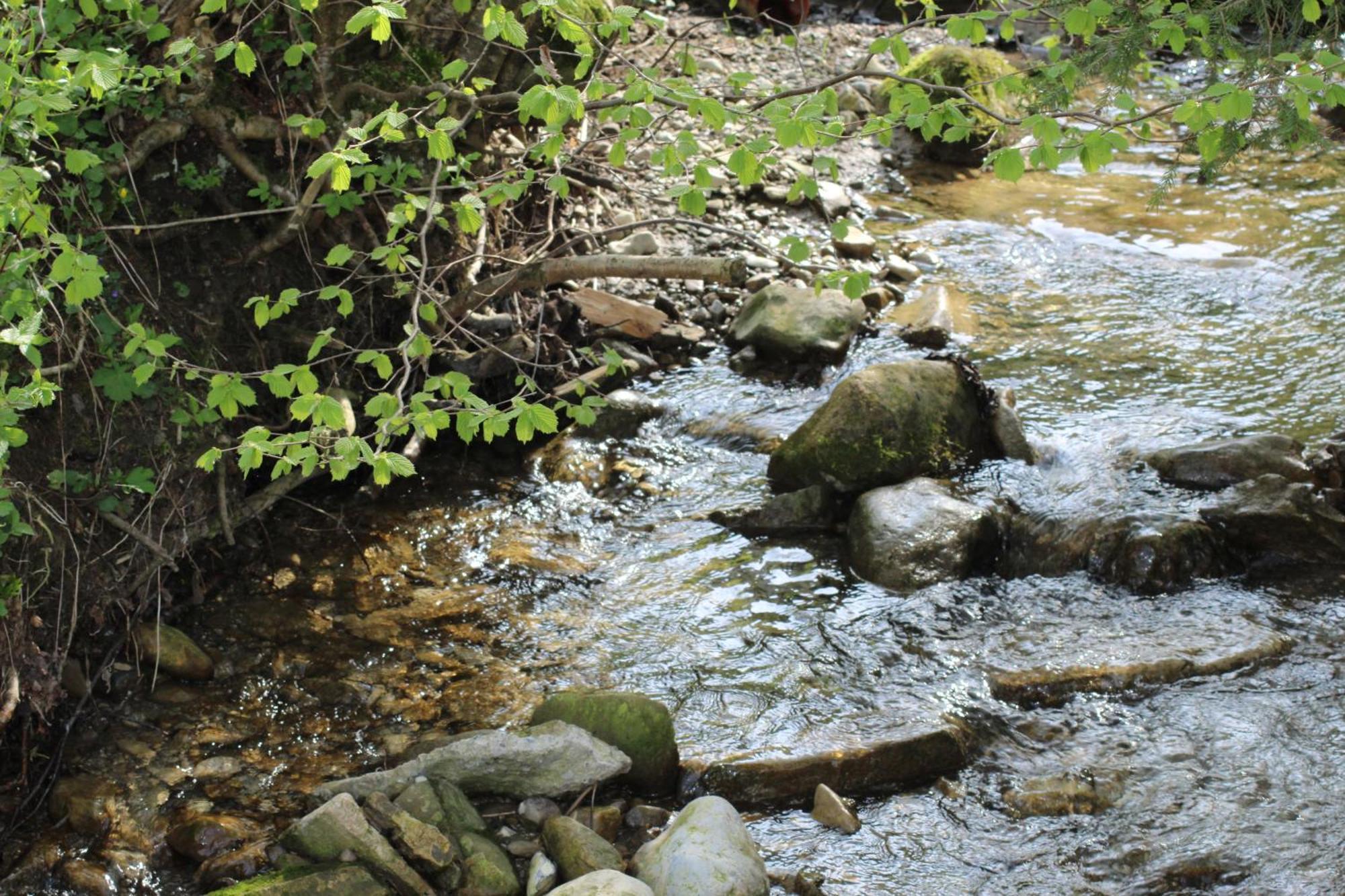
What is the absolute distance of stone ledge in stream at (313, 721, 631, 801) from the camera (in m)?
4.13

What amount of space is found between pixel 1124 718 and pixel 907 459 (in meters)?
2.02

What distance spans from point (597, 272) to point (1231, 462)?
3.45 meters

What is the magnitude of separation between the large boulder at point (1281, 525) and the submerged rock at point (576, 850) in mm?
3480

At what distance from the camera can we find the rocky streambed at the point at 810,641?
12.7ft

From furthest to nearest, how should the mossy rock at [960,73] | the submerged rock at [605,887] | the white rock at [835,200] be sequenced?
1. the mossy rock at [960,73]
2. the white rock at [835,200]
3. the submerged rock at [605,887]

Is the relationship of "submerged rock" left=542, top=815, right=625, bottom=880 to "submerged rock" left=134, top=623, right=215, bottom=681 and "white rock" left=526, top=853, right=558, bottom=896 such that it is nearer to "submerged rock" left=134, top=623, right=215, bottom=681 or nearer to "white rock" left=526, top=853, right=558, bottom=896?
"white rock" left=526, top=853, right=558, bottom=896

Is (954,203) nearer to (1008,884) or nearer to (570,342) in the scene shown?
(570,342)

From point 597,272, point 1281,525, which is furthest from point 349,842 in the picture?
point 1281,525

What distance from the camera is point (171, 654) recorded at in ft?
15.5

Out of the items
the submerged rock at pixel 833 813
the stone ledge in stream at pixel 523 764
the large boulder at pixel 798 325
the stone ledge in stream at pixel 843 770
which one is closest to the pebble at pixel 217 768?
the stone ledge in stream at pixel 523 764

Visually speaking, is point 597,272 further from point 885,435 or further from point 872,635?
point 872,635

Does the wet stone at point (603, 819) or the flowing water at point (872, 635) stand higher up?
the flowing water at point (872, 635)

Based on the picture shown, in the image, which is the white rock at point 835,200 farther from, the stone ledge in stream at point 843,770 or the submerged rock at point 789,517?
the stone ledge in stream at point 843,770

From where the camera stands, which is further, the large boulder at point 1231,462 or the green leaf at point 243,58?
the large boulder at point 1231,462
